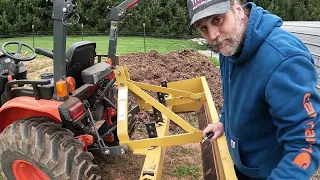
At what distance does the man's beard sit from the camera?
5.29ft

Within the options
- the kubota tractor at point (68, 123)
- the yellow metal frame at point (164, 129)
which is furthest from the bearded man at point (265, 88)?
the kubota tractor at point (68, 123)

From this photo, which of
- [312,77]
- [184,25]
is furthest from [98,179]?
[184,25]

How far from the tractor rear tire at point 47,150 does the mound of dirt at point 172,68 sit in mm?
2917

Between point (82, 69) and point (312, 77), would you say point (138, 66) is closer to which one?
point (82, 69)

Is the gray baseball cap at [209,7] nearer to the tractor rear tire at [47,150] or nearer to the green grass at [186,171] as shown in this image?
the tractor rear tire at [47,150]

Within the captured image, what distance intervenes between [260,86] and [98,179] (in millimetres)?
1779

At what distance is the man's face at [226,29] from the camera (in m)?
1.59

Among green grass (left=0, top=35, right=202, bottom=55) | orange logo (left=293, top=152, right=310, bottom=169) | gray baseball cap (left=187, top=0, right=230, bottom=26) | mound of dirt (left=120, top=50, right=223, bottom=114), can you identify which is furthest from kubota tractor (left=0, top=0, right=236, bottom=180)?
green grass (left=0, top=35, right=202, bottom=55)

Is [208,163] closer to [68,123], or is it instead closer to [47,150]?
[68,123]

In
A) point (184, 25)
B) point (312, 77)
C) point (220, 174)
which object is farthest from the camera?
point (184, 25)

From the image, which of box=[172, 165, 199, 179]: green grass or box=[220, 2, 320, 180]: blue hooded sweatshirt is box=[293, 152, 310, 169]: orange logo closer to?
box=[220, 2, 320, 180]: blue hooded sweatshirt

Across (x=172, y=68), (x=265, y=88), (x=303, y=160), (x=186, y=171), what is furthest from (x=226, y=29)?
(x=172, y=68)

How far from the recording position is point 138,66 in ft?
23.3

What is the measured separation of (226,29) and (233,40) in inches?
2.4
